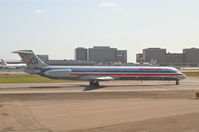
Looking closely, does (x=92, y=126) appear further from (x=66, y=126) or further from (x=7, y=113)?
(x=7, y=113)

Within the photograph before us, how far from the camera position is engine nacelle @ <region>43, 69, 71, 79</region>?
4238cm

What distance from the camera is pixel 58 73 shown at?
4262 cm

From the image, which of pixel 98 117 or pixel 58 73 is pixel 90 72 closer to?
pixel 58 73

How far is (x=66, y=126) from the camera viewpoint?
1586 cm

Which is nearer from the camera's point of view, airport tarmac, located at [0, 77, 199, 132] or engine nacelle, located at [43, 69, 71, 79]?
airport tarmac, located at [0, 77, 199, 132]

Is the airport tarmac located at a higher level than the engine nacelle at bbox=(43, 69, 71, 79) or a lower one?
lower

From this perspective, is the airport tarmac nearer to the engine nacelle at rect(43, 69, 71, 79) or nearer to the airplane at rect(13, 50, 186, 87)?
the engine nacelle at rect(43, 69, 71, 79)

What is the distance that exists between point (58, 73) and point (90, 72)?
4.81 meters

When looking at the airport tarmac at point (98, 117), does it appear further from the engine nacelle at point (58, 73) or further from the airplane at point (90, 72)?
the airplane at point (90, 72)

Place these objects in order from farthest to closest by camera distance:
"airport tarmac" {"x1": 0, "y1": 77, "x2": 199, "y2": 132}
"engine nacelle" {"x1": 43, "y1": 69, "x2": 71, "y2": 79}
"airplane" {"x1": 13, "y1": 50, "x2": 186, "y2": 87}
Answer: "engine nacelle" {"x1": 43, "y1": 69, "x2": 71, "y2": 79} < "airplane" {"x1": 13, "y1": 50, "x2": 186, "y2": 87} < "airport tarmac" {"x1": 0, "y1": 77, "x2": 199, "y2": 132}

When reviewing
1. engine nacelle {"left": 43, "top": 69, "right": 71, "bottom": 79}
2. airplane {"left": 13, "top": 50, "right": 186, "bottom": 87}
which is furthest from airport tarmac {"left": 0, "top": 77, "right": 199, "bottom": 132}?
airplane {"left": 13, "top": 50, "right": 186, "bottom": 87}

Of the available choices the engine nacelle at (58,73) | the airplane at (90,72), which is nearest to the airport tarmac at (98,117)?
the engine nacelle at (58,73)

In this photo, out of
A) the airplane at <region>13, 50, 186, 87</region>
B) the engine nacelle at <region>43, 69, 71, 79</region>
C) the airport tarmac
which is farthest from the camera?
the engine nacelle at <region>43, 69, 71, 79</region>

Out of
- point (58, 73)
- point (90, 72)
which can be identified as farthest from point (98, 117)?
point (90, 72)
